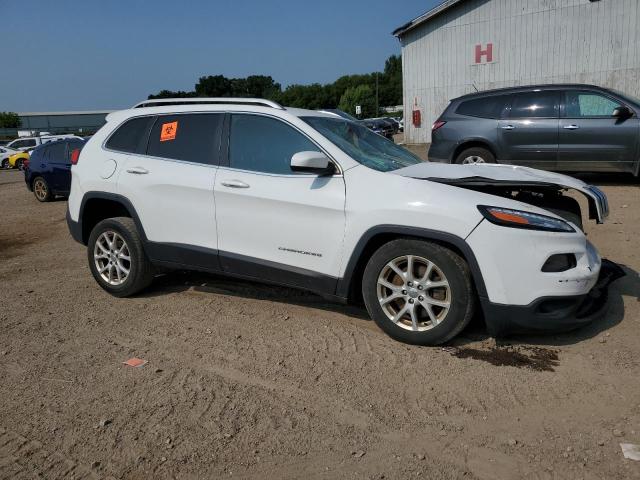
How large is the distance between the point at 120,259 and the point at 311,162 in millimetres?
2327

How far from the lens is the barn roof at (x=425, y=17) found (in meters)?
20.0

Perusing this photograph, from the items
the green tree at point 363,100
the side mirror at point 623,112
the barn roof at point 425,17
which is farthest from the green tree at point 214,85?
the side mirror at point 623,112

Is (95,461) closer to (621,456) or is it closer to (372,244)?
(372,244)

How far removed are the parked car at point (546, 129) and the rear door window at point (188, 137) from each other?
660cm

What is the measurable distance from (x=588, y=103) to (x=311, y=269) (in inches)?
302

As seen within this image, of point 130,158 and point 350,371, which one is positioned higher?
point 130,158

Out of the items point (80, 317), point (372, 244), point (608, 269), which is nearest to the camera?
point (372, 244)

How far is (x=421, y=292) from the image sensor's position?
3.78 m

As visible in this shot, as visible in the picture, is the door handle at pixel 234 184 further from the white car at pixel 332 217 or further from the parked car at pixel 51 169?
the parked car at pixel 51 169

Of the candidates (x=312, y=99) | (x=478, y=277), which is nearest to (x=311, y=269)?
(x=478, y=277)

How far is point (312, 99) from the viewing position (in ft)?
363

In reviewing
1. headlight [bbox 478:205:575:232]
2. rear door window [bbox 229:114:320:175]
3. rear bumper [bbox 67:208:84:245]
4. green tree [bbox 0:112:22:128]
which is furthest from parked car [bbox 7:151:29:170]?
green tree [bbox 0:112:22:128]

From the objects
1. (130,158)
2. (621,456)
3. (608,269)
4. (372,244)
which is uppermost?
(130,158)

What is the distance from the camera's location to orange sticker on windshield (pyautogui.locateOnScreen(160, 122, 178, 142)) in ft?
16.3
